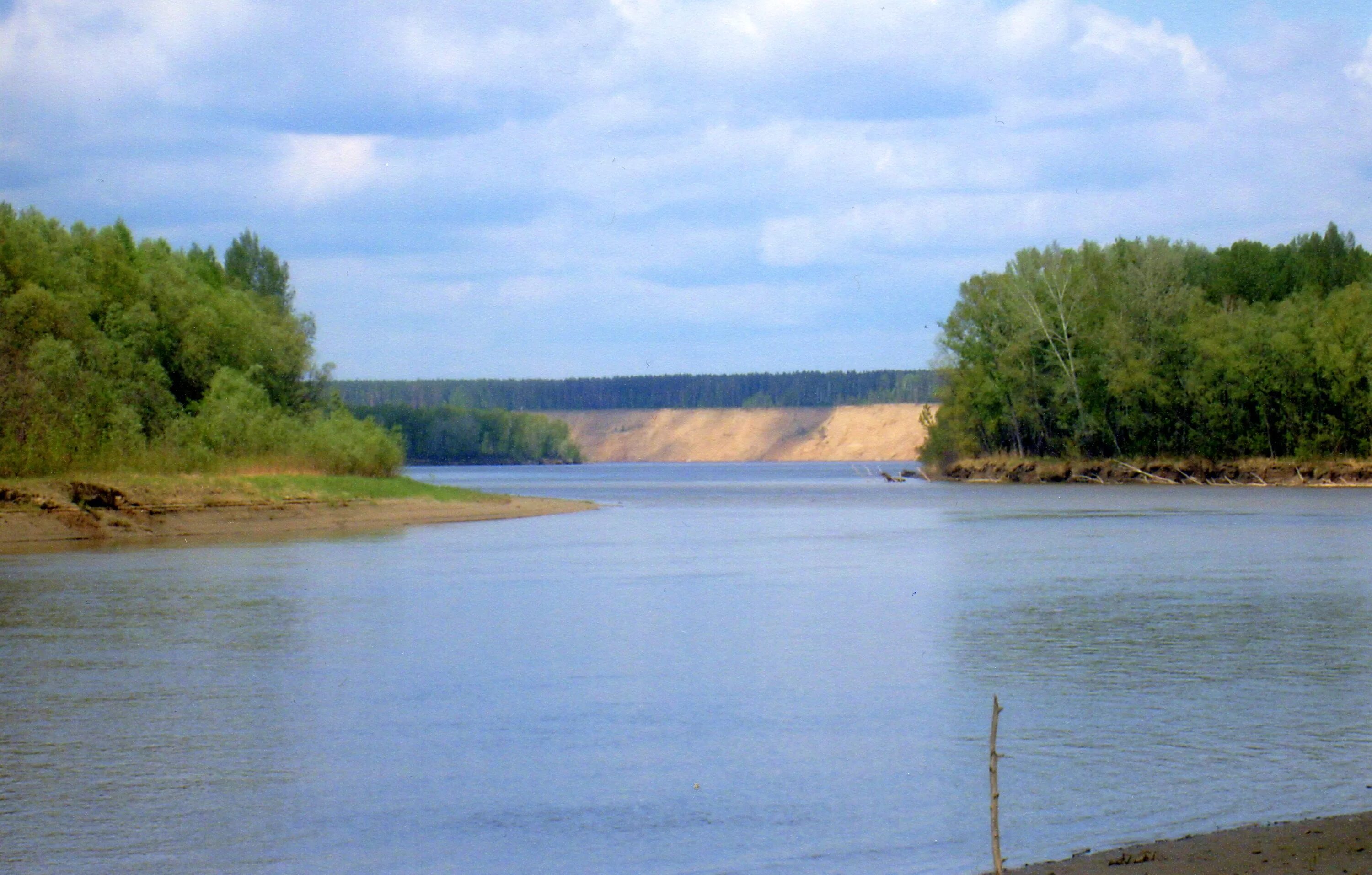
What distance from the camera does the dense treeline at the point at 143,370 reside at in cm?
4675

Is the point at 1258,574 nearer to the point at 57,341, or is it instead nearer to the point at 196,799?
the point at 196,799

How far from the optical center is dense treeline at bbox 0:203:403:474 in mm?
46750

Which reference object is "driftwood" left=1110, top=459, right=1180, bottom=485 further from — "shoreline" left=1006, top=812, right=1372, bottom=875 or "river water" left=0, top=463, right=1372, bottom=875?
"shoreline" left=1006, top=812, right=1372, bottom=875

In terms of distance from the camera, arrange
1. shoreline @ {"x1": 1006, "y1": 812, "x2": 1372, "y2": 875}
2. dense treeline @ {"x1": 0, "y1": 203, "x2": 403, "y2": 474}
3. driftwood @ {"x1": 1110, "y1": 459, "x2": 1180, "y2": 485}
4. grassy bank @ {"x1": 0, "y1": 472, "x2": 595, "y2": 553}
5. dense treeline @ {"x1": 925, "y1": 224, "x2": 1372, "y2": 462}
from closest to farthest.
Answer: shoreline @ {"x1": 1006, "y1": 812, "x2": 1372, "y2": 875}, grassy bank @ {"x1": 0, "y1": 472, "x2": 595, "y2": 553}, dense treeline @ {"x1": 0, "y1": 203, "x2": 403, "y2": 474}, dense treeline @ {"x1": 925, "y1": 224, "x2": 1372, "y2": 462}, driftwood @ {"x1": 1110, "y1": 459, "x2": 1180, "y2": 485}

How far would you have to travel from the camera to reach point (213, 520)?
4694cm

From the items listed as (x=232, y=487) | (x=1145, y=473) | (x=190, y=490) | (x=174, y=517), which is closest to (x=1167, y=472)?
(x=1145, y=473)

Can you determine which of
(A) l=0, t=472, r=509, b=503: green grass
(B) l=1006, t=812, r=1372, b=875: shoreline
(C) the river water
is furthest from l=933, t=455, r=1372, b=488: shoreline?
(B) l=1006, t=812, r=1372, b=875: shoreline

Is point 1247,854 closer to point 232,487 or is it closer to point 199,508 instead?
point 199,508

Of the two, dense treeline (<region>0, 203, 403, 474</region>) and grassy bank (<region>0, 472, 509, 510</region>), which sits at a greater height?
dense treeline (<region>0, 203, 403, 474</region>)

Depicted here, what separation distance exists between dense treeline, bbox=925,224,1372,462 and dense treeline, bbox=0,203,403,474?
45.2 m

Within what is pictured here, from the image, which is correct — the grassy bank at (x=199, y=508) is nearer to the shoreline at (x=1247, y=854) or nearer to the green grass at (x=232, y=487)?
the green grass at (x=232, y=487)

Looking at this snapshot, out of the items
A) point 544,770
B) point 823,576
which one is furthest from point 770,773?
point 823,576

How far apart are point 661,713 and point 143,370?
155 feet

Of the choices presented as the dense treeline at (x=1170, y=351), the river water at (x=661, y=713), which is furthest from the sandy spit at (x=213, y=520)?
the dense treeline at (x=1170, y=351)
